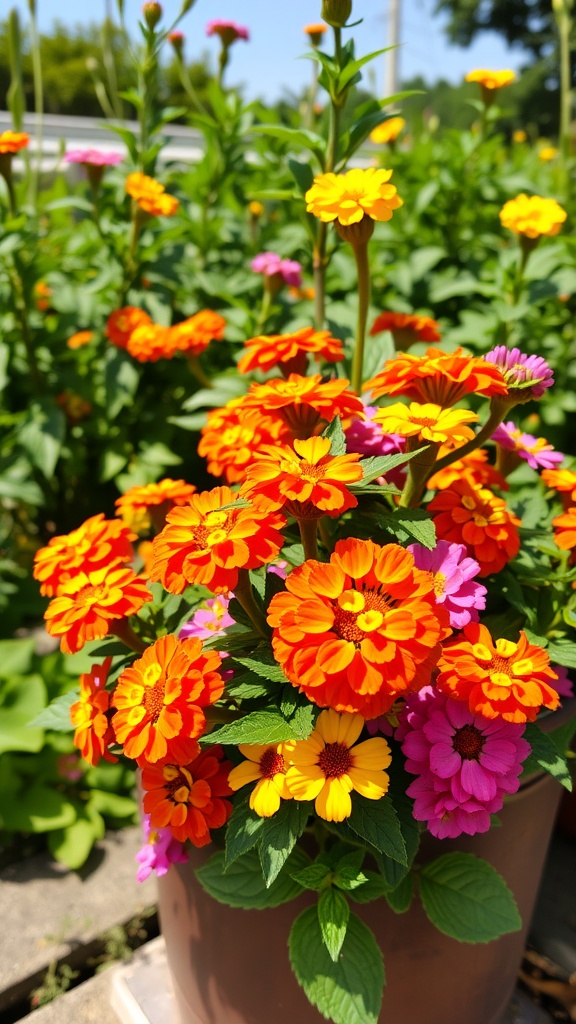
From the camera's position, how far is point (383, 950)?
787 millimetres

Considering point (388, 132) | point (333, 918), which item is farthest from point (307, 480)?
point (388, 132)

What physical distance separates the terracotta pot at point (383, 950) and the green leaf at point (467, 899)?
0.07 feet

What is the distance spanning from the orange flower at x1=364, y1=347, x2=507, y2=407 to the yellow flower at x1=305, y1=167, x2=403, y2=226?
0.16 metres

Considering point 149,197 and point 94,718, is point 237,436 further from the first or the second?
point 149,197

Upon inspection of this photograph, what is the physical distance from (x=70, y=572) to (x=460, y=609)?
0.40 metres

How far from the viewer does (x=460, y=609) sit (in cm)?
74

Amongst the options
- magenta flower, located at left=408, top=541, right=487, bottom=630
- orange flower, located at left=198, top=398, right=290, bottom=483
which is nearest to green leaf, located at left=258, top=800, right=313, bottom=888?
magenta flower, located at left=408, top=541, right=487, bottom=630

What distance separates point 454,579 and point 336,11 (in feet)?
2.30

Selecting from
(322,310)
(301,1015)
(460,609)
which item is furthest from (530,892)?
(322,310)

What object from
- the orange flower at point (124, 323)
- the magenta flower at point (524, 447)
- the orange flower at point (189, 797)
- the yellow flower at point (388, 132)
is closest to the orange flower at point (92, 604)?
the orange flower at point (189, 797)

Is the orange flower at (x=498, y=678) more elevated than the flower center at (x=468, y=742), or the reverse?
the orange flower at (x=498, y=678)

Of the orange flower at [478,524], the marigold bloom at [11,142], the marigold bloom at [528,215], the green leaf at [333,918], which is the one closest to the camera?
the green leaf at [333,918]

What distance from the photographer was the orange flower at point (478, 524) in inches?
30.5

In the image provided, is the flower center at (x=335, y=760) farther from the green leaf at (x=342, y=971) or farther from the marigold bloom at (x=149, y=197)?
the marigold bloom at (x=149, y=197)
